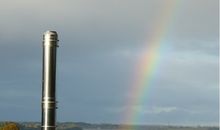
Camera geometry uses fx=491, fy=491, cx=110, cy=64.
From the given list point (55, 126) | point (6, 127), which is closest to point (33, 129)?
point (6, 127)

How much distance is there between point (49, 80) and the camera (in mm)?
14383

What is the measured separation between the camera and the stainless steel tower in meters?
14.3

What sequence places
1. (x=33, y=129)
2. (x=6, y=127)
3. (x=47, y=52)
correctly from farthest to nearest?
A: 1. (x=33, y=129)
2. (x=6, y=127)
3. (x=47, y=52)

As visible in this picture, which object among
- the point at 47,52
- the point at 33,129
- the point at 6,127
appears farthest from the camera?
the point at 33,129

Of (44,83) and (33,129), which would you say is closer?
(44,83)

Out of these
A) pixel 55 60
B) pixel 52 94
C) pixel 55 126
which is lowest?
pixel 55 126

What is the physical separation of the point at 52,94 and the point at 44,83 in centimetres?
40

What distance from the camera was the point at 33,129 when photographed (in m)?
186

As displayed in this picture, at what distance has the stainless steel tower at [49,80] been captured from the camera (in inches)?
563

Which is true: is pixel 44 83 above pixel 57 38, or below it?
below

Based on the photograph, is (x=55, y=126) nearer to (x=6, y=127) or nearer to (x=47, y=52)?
(x=47, y=52)

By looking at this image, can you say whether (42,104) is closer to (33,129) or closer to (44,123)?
(44,123)

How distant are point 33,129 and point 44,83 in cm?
17509

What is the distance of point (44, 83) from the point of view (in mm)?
14414
